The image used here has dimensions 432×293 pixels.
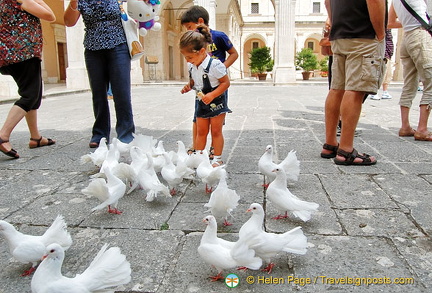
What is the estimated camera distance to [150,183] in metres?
2.26

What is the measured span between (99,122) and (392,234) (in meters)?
2.98

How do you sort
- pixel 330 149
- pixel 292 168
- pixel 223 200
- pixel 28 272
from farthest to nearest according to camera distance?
pixel 330 149 < pixel 292 168 < pixel 223 200 < pixel 28 272

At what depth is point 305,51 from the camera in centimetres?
2808

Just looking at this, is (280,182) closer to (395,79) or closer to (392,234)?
(392,234)

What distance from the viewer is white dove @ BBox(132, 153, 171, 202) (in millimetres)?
2193

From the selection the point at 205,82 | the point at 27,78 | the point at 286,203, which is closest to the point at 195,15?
the point at 205,82

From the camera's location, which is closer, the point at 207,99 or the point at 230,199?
the point at 230,199

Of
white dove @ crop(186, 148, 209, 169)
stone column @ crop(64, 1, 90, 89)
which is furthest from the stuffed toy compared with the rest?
stone column @ crop(64, 1, 90, 89)

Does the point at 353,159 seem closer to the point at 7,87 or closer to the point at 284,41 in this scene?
the point at 7,87

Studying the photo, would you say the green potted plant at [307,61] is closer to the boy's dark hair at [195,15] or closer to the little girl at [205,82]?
the boy's dark hair at [195,15]

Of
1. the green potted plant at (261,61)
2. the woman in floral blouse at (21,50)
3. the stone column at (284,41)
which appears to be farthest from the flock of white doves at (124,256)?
the green potted plant at (261,61)

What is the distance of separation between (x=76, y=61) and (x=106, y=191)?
14562 mm

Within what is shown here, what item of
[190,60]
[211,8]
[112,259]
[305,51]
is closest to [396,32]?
[305,51]

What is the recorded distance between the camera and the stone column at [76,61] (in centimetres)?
1485
